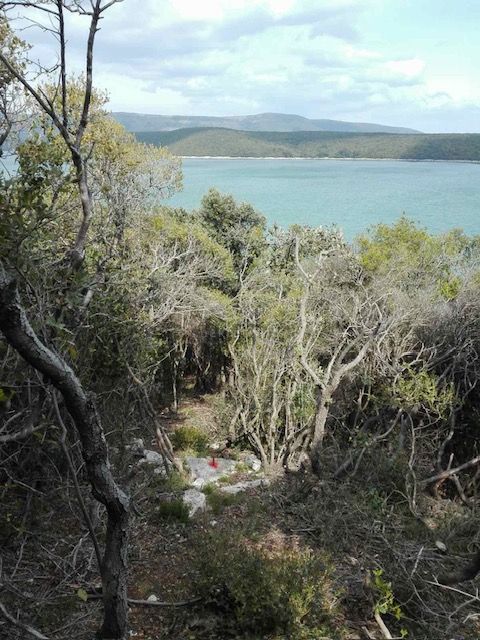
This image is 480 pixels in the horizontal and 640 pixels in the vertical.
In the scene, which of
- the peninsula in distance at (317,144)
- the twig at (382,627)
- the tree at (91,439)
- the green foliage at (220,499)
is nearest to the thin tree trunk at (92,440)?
the tree at (91,439)

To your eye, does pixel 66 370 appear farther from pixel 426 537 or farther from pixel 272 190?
pixel 272 190

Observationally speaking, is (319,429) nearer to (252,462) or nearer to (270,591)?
(252,462)

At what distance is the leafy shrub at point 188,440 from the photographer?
1279cm

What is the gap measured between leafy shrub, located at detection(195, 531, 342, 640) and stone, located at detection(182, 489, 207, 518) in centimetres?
213

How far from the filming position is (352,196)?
236 ft

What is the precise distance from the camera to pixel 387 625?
5699 mm

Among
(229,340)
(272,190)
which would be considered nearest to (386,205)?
(272,190)

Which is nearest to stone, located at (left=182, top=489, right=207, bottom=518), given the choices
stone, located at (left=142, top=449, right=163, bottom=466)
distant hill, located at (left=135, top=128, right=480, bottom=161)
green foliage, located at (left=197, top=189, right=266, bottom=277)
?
stone, located at (left=142, top=449, right=163, bottom=466)

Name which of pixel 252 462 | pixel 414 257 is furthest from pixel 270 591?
pixel 414 257

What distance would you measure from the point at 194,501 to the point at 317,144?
13427 centimetres

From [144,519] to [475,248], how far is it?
64.3ft

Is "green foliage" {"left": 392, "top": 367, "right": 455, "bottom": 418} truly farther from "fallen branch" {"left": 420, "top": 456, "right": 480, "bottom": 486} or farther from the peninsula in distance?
the peninsula in distance

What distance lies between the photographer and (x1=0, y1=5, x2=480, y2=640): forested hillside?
4383mm

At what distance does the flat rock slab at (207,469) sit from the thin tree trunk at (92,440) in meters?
5.93
